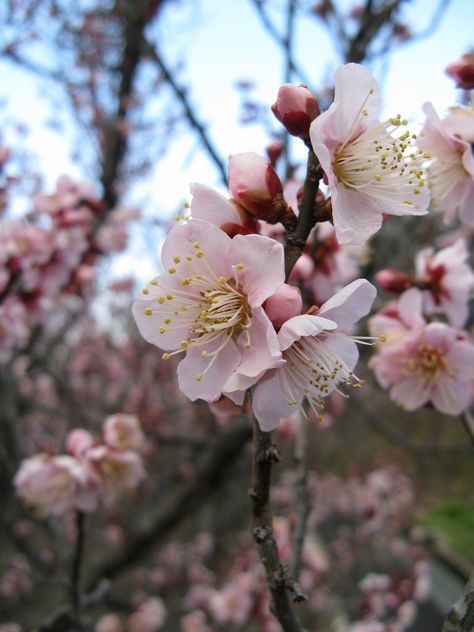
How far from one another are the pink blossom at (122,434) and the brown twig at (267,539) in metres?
1.02

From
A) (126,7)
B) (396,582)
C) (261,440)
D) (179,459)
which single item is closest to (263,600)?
(396,582)

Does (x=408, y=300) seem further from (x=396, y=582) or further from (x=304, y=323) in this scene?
(x=396, y=582)

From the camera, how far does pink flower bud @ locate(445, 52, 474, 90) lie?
3.33 ft

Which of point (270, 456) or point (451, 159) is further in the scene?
point (451, 159)

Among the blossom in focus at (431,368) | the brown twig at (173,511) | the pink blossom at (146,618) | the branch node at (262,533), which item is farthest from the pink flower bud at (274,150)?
the pink blossom at (146,618)

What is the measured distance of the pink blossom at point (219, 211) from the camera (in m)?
0.77

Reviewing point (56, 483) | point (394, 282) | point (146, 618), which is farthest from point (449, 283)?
point (146, 618)

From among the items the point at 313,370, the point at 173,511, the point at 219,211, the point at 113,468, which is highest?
the point at 219,211

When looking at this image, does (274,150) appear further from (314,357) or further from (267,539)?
(267,539)

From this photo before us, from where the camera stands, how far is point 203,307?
856 millimetres

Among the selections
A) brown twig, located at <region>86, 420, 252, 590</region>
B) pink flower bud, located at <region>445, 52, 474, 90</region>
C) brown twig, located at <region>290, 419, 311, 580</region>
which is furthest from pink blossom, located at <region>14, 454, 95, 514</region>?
brown twig, located at <region>86, 420, 252, 590</region>

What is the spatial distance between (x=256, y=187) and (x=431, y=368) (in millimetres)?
754

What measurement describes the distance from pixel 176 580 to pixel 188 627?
203 cm

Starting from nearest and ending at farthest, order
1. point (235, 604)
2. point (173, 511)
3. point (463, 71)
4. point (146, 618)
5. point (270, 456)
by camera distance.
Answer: point (270, 456) < point (463, 71) < point (235, 604) < point (173, 511) < point (146, 618)
